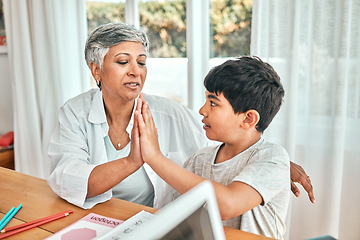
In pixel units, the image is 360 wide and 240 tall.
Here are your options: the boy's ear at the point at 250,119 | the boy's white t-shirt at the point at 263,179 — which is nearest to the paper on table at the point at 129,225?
the boy's white t-shirt at the point at 263,179

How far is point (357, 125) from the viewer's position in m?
1.90

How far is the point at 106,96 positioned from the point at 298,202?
1353 mm

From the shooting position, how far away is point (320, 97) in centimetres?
197

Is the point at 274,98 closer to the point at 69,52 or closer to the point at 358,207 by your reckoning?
the point at 358,207

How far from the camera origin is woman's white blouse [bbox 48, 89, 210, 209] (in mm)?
1166

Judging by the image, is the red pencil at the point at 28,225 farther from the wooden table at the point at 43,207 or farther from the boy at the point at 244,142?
the boy at the point at 244,142

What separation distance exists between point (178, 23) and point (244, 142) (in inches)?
66.6

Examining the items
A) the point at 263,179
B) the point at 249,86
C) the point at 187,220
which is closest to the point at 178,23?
the point at 249,86

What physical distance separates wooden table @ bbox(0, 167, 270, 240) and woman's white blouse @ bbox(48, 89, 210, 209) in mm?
40

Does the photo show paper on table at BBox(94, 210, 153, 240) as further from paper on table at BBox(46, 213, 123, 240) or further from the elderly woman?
the elderly woman

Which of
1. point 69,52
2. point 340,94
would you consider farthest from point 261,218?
point 69,52

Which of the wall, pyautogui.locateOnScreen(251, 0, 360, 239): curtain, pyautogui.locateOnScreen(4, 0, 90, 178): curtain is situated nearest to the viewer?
pyautogui.locateOnScreen(251, 0, 360, 239): curtain

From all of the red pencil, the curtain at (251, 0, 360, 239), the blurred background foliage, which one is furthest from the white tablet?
the blurred background foliage

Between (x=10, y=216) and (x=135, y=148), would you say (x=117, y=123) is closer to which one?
(x=135, y=148)
